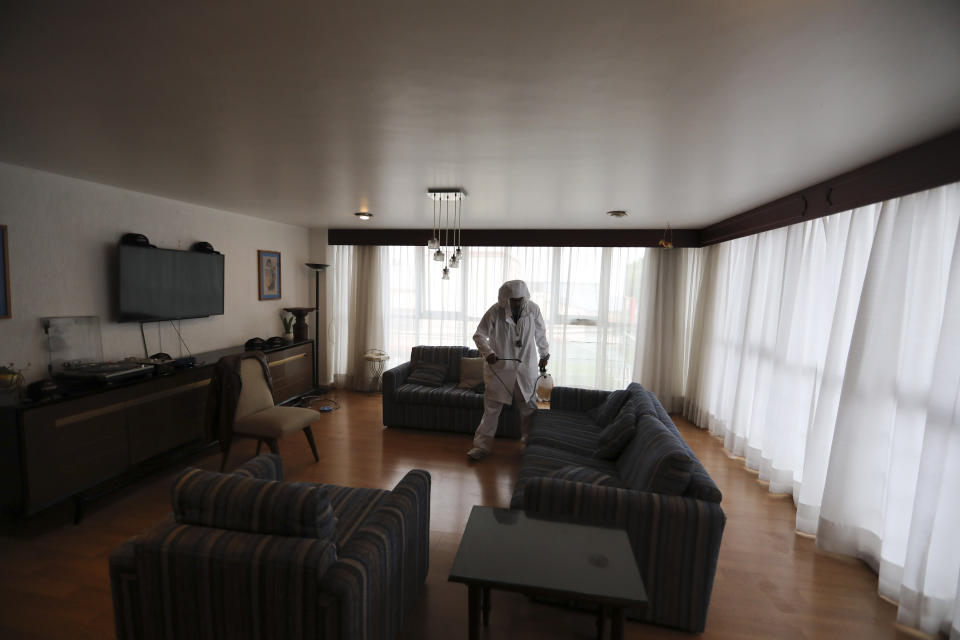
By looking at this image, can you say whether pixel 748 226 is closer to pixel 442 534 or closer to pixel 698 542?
pixel 698 542

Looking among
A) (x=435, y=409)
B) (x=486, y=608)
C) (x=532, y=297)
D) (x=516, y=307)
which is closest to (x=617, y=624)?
(x=486, y=608)

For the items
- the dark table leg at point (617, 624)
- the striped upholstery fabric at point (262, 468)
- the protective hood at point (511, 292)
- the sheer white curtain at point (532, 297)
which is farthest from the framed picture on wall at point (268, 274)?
the dark table leg at point (617, 624)

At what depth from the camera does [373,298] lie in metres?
6.15

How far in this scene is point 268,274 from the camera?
544 cm

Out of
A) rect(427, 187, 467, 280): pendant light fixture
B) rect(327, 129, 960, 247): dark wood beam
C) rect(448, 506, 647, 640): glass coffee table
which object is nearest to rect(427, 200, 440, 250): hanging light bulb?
rect(427, 187, 467, 280): pendant light fixture

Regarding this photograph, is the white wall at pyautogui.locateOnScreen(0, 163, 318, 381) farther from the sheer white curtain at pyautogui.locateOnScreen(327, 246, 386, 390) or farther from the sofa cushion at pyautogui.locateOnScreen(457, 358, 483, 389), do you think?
the sofa cushion at pyautogui.locateOnScreen(457, 358, 483, 389)

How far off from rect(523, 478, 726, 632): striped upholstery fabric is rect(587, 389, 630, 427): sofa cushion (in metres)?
1.53

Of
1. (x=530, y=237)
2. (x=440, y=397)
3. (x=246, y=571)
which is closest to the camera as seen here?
(x=246, y=571)

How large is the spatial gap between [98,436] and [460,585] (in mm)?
2695

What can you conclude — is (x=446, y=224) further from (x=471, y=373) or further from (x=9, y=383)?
(x=9, y=383)

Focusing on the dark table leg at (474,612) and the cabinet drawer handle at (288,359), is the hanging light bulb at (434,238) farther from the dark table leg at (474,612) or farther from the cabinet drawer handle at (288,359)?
the dark table leg at (474,612)

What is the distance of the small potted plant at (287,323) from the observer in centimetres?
559

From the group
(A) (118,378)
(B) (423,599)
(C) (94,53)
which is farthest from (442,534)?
(C) (94,53)

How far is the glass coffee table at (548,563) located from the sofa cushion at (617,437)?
1022 millimetres
